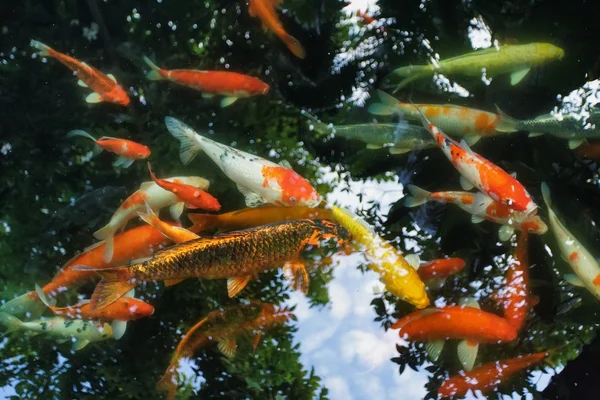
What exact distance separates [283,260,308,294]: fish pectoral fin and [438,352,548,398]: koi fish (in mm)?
497

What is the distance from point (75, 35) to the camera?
182 centimetres

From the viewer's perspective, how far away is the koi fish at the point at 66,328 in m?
1.54

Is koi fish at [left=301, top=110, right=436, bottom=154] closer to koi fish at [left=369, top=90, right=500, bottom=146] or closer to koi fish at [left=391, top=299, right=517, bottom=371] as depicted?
koi fish at [left=369, top=90, right=500, bottom=146]

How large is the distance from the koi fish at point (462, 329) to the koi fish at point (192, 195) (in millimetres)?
678

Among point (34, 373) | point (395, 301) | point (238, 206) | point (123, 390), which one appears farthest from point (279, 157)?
point (34, 373)

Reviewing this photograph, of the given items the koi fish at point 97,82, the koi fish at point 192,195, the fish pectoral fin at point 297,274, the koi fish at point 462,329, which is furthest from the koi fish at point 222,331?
the koi fish at point 97,82

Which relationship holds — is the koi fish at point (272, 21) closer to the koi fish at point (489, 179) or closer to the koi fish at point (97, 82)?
the koi fish at point (97, 82)

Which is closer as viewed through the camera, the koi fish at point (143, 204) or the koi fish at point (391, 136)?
the koi fish at point (143, 204)

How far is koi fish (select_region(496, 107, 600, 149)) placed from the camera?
5.16ft

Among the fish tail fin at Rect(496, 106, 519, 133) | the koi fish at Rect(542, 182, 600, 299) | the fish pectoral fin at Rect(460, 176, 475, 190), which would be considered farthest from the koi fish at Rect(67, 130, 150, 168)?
the koi fish at Rect(542, 182, 600, 299)

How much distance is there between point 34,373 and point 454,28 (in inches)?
71.4

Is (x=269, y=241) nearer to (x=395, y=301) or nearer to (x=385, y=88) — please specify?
(x=395, y=301)

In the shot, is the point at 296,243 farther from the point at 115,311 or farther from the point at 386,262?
the point at 115,311

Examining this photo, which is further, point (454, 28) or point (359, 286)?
point (454, 28)
